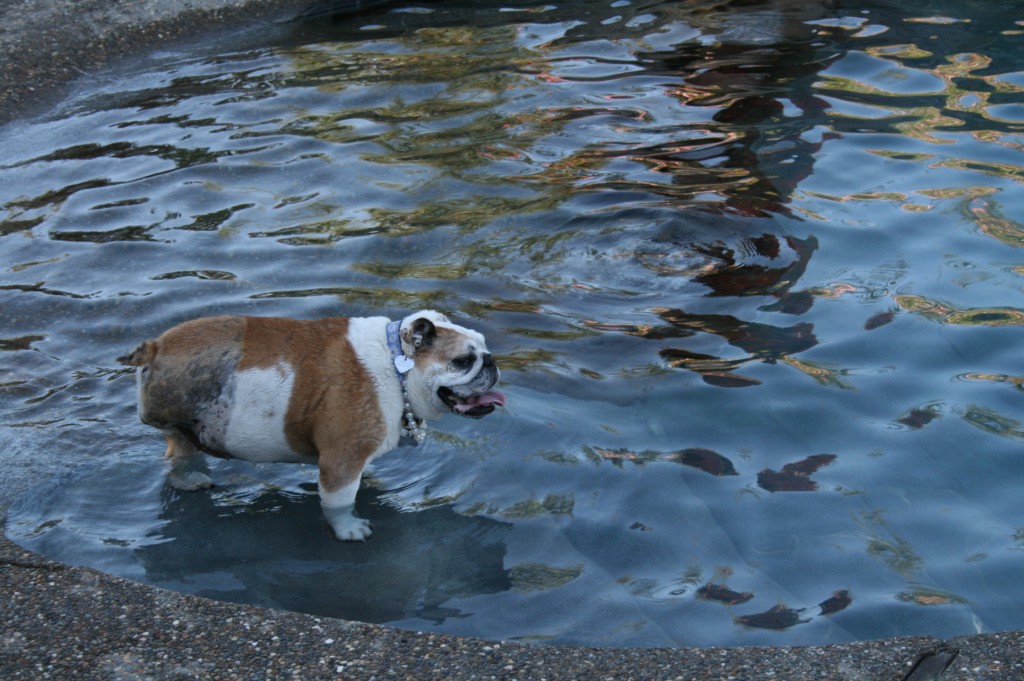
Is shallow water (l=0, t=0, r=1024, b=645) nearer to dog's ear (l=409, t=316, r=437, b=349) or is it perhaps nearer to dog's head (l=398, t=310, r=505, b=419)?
dog's head (l=398, t=310, r=505, b=419)

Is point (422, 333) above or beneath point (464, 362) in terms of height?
above

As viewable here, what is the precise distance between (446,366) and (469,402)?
0.27 meters

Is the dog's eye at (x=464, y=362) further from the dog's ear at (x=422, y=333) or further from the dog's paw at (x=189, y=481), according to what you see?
the dog's paw at (x=189, y=481)

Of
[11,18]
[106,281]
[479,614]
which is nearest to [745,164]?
[106,281]

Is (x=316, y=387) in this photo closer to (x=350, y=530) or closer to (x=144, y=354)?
(x=350, y=530)

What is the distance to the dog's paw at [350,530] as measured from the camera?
6.26 metres

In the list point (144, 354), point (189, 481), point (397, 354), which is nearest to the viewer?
point (144, 354)

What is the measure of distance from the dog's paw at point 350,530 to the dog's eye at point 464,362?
105cm

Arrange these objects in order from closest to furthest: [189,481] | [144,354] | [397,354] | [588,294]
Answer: [144,354] → [397,354] → [189,481] → [588,294]

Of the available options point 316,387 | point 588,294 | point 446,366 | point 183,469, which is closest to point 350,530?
point 316,387

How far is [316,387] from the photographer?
615 centimetres

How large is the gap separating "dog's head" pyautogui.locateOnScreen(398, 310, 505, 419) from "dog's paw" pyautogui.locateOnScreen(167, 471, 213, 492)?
4.64 ft

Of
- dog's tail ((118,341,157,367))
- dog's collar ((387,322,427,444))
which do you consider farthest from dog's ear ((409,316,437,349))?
dog's tail ((118,341,157,367))

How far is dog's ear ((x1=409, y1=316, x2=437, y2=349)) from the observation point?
240 inches
